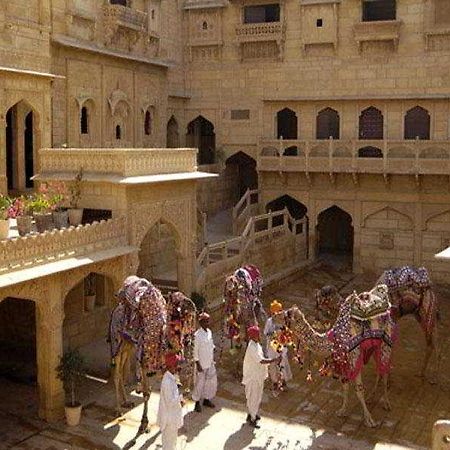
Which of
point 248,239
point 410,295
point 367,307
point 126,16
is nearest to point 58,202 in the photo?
point 367,307

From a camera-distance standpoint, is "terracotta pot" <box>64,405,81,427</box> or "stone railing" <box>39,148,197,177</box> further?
"stone railing" <box>39,148,197,177</box>

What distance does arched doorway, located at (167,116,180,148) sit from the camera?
79.7 ft

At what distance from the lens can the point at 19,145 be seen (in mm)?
16438

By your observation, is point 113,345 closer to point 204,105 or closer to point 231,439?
point 231,439

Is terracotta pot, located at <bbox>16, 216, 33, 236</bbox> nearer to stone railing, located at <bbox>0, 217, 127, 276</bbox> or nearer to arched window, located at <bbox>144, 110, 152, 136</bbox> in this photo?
stone railing, located at <bbox>0, 217, 127, 276</bbox>

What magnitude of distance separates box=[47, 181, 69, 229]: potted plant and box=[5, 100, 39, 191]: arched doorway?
12.4 ft

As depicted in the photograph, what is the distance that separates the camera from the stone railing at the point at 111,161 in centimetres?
1256

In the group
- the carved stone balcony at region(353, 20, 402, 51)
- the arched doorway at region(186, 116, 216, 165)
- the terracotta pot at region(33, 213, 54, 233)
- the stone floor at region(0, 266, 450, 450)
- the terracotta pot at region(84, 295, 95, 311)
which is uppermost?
the carved stone balcony at region(353, 20, 402, 51)

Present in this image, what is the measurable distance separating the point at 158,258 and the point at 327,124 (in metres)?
8.63

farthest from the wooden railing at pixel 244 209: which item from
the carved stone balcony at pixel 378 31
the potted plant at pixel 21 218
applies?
the potted plant at pixel 21 218

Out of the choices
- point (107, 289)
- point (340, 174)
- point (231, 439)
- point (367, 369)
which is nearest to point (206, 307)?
point (107, 289)

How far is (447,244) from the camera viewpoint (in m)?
21.7

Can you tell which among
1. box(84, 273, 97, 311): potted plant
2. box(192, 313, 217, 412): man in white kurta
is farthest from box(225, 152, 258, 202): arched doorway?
box(192, 313, 217, 412): man in white kurta

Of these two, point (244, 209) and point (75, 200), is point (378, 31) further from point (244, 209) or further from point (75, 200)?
point (75, 200)
